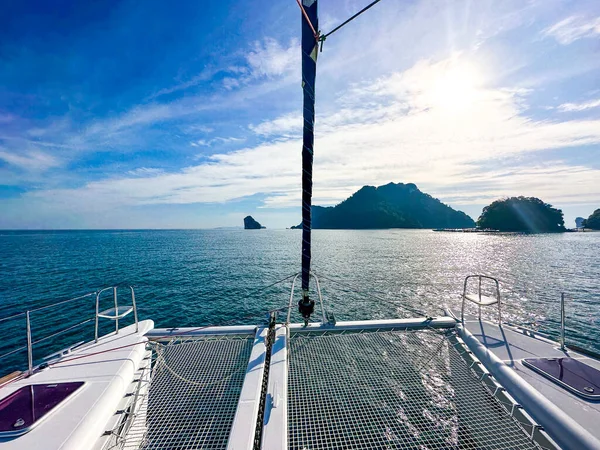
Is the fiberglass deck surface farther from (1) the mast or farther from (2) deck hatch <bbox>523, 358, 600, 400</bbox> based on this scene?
(1) the mast

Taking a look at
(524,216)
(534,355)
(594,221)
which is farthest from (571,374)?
(594,221)

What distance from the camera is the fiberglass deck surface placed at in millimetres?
4359

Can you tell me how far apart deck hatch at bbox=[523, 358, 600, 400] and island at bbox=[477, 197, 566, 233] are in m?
180

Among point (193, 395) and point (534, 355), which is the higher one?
point (534, 355)

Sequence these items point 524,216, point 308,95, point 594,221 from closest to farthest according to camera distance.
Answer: point 308,95 → point 524,216 → point 594,221

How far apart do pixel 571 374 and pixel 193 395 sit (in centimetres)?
771

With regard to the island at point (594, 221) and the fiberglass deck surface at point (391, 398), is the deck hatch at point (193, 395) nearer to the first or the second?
the fiberglass deck surface at point (391, 398)

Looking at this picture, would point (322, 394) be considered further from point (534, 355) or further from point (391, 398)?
point (534, 355)

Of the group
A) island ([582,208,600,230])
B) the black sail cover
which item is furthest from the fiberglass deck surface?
island ([582,208,600,230])

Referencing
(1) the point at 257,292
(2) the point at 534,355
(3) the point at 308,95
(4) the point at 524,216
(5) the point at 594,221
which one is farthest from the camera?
(5) the point at 594,221

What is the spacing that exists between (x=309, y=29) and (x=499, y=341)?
8.90 m

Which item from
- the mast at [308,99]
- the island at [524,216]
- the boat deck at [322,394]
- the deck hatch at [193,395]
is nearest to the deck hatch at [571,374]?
the boat deck at [322,394]

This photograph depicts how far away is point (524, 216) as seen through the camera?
485ft

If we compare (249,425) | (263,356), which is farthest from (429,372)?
(249,425)
